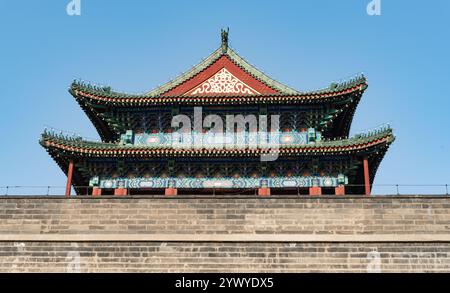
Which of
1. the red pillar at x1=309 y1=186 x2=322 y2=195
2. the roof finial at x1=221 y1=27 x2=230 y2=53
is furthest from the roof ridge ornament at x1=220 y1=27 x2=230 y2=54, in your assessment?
the red pillar at x1=309 y1=186 x2=322 y2=195

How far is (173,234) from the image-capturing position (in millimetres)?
18406

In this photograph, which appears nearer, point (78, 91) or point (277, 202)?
point (277, 202)

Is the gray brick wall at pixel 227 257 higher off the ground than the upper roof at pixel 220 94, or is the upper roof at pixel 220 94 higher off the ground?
the upper roof at pixel 220 94

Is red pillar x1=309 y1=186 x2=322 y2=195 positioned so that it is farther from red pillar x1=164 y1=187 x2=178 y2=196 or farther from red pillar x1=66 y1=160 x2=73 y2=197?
red pillar x1=66 y1=160 x2=73 y2=197

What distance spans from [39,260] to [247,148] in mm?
8456

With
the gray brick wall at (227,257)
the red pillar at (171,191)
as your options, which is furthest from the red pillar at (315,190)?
the gray brick wall at (227,257)

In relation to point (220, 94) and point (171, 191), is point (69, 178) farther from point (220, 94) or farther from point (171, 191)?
point (220, 94)

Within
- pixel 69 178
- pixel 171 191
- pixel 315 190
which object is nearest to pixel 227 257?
pixel 171 191

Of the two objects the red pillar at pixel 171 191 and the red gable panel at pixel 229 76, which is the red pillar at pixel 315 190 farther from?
the red pillar at pixel 171 191

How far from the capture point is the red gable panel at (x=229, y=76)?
25.0 meters

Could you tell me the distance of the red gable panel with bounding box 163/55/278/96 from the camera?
25.0 metres

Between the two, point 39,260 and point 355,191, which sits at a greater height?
point 355,191
